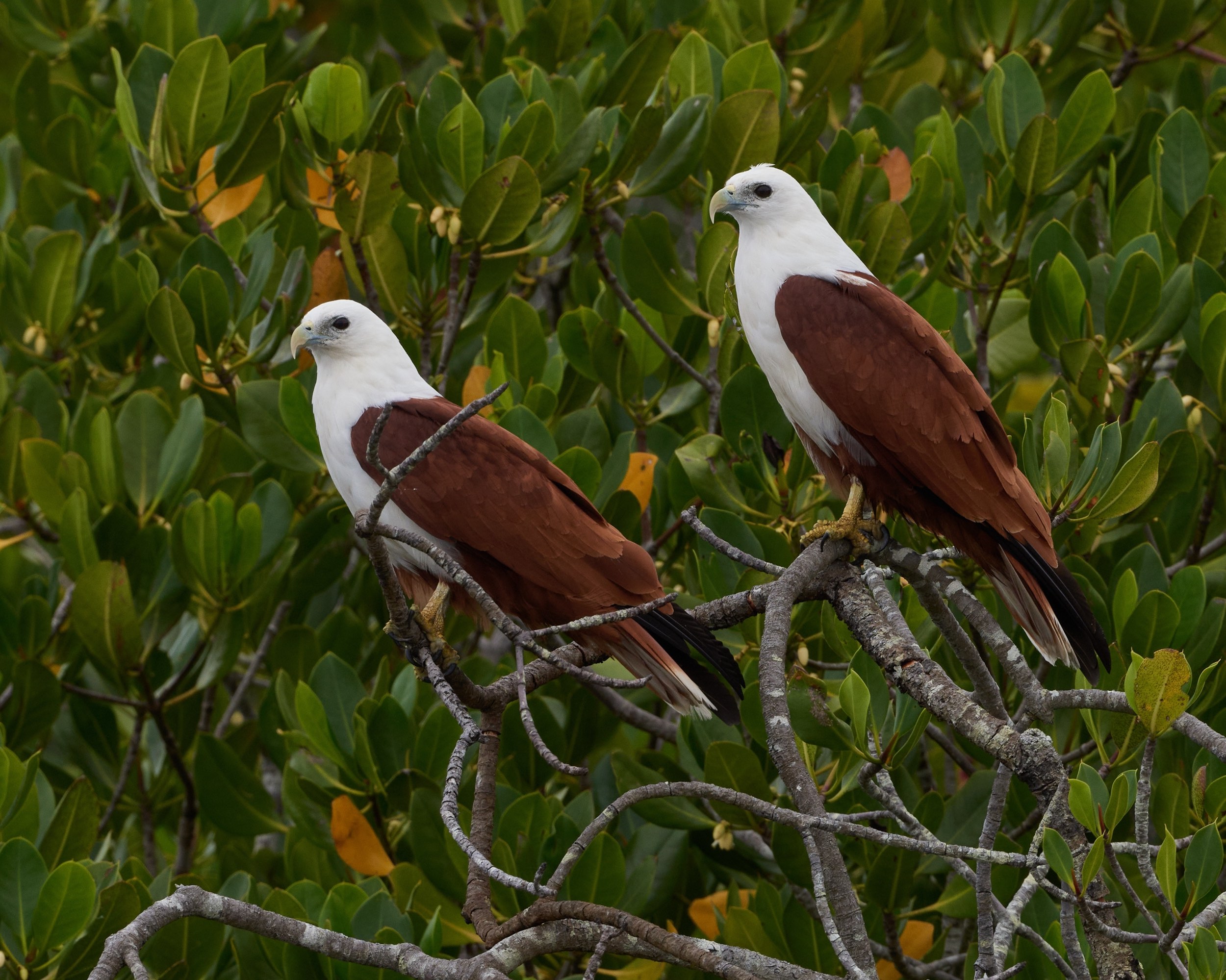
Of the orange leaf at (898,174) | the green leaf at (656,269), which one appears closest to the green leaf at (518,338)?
the green leaf at (656,269)

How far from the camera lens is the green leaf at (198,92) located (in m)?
4.18

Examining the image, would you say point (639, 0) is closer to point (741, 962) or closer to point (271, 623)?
point (271, 623)

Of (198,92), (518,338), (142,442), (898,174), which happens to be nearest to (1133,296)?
(898,174)

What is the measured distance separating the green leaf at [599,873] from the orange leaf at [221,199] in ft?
8.65

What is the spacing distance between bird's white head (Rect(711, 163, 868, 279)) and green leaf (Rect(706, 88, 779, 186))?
0.45m

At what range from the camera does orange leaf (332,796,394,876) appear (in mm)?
3557

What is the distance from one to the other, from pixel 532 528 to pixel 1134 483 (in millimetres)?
1472

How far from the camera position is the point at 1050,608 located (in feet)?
10.9

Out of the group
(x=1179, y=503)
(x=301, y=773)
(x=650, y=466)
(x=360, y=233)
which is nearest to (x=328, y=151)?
(x=360, y=233)

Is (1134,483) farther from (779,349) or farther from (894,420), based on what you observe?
(779,349)

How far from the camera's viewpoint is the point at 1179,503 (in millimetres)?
4020

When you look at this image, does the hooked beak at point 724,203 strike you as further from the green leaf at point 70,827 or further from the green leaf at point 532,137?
the green leaf at point 70,827

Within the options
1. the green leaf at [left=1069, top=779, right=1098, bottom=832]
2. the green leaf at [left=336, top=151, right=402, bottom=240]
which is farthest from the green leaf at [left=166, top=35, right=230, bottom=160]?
the green leaf at [left=1069, top=779, right=1098, bottom=832]

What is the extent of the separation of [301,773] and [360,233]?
1605 mm
